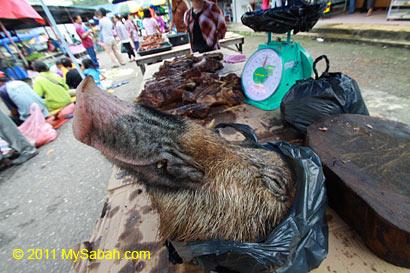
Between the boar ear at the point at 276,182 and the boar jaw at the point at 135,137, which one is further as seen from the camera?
the boar ear at the point at 276,182

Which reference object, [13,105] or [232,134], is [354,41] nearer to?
[232,134]

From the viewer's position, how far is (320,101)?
1.30 m

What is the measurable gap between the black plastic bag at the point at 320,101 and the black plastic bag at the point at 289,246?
0.63m

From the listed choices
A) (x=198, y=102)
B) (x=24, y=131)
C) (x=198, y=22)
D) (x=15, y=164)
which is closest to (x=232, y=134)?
(x=198, y=102)

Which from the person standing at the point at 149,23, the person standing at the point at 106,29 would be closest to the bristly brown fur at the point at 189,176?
the person standing at the point at 149,23

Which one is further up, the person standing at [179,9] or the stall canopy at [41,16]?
the stall canopy at [41,16]

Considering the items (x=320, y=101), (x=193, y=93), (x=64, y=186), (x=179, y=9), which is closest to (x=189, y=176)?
(x=320, y=101)

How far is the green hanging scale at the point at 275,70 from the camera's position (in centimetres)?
158

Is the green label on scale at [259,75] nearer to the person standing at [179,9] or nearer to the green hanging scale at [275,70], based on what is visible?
the green hanging scale at [275,70]

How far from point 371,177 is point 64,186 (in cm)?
354

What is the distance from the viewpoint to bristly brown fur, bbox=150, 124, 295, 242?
762 millimetres

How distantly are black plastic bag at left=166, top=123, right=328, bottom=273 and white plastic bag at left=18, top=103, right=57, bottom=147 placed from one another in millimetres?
4581

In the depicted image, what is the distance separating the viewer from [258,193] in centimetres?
79

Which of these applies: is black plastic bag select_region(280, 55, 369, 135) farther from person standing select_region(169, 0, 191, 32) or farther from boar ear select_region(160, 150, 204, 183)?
person standing select_region(169, 0, 191, 32)
